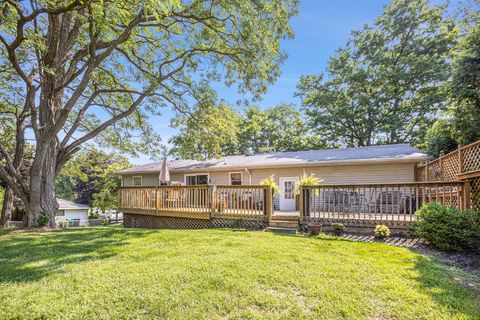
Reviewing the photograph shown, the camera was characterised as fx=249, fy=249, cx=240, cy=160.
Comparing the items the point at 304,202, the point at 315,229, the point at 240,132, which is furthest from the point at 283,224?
the point at 240,132

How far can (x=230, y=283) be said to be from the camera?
3.33m

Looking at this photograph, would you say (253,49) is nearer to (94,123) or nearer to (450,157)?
(450,157)

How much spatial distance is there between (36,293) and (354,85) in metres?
22.9

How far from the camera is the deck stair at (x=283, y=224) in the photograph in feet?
25.1

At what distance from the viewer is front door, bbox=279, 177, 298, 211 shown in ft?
40.2

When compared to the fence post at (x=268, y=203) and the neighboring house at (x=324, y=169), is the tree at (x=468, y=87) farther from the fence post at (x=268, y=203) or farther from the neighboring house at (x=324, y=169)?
the fence post at (x=268, y=203)

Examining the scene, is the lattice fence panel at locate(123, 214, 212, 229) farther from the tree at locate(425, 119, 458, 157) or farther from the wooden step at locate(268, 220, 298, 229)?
the tree at locate(425, 119, 458, 157)

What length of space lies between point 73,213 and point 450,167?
2942 cm

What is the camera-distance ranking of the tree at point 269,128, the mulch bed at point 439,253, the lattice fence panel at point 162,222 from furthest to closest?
the tree at point 269,128
the lattice fence panel at point 162,222
the mulch bed at point 439,253

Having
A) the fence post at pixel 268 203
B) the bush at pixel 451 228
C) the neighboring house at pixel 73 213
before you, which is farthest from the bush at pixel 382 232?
the neighboring house at pixel 73 213

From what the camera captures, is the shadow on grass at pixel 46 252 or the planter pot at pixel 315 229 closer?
the shadow on grass at pixel 46 252

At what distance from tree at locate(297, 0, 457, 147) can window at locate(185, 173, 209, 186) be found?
39.0 ft

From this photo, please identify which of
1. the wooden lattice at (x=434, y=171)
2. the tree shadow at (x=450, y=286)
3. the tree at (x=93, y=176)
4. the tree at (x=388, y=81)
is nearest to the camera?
the tree shadow at (x=450, y=286)

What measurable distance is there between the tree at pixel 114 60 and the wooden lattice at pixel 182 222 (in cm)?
336
